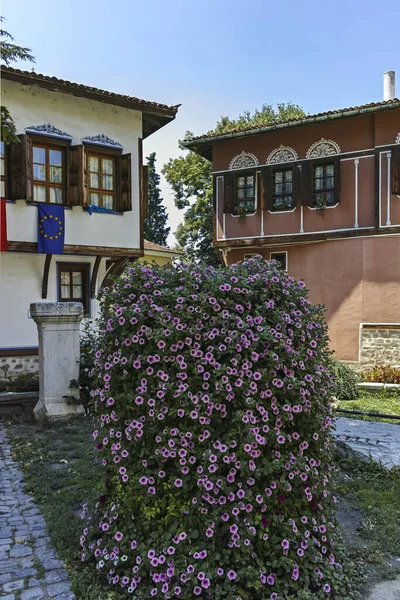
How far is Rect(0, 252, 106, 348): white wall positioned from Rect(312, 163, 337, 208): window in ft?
27.9

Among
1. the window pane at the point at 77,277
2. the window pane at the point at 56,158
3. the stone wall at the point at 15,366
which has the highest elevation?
the window pane at the point at 56,158

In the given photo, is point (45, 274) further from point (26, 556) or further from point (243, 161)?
point (26, 556)

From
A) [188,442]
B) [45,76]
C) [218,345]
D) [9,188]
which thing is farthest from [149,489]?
[45,76]

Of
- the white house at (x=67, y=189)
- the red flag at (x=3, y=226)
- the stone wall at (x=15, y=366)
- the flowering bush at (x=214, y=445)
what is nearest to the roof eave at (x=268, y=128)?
the white house at (x=67, y=189)

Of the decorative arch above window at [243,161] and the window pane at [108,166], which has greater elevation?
the decorative arch above window at [243,161]

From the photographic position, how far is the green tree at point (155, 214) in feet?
112

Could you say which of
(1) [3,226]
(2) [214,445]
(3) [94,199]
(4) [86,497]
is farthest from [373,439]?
(3) [94,199]

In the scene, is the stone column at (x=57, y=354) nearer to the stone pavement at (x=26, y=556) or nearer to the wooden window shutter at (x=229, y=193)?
the stone pavement at (x=26, y=556)

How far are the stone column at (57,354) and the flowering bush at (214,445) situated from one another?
4446 millimetres

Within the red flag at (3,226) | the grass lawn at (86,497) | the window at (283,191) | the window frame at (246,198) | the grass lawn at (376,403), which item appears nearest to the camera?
the grass lawn at (86,497)

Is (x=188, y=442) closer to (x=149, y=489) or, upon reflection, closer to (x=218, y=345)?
(x=149, y=489)

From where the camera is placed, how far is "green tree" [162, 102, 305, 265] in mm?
26531

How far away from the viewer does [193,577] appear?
2.46 metres

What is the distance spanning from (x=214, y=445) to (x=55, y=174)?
10.1 metres
